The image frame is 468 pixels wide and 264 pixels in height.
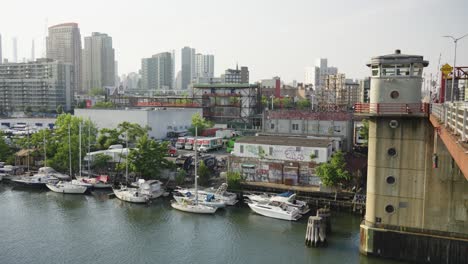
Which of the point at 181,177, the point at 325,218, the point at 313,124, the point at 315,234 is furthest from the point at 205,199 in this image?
the point at 313,124

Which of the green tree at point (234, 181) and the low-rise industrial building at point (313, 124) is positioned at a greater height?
the low-rise industrial building at point (313, 124)

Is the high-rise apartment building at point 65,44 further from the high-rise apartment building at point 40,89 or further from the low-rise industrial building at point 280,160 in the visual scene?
the low-rise industrial building at point 280,160

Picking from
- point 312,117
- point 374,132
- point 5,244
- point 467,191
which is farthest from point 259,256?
point 312,117

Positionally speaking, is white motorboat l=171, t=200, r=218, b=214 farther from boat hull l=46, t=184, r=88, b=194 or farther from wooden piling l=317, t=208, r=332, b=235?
boat hull l=46, t=184, r=88, b=194

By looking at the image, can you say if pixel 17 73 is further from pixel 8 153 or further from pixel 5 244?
pixel 5 244

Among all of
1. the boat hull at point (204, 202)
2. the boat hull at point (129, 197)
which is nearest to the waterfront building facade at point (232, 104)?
the boat hull at point (129, 197)

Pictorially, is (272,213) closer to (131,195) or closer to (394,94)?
(131,195)

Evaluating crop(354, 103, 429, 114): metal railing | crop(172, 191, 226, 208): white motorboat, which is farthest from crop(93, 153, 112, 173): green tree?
crop(354, 103, 429, 114): metal railing
